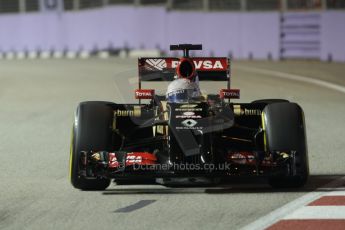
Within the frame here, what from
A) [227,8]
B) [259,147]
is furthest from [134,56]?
[259,147]

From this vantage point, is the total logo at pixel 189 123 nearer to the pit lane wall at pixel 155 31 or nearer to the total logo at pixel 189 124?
the total logo at pixel 189 124

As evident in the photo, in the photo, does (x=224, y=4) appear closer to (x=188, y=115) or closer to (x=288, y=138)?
(x=288, y=138)

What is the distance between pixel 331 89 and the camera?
23016 millimetres

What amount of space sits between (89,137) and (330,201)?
2.31 metres

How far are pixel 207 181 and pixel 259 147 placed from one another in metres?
1.13

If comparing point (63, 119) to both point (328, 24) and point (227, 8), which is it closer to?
point (328, 24)

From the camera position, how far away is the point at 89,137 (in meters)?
9.61

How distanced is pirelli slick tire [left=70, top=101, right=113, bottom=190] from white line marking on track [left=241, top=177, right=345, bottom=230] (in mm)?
1834

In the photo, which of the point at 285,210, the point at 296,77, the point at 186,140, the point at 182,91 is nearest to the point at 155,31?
the point at 296,77

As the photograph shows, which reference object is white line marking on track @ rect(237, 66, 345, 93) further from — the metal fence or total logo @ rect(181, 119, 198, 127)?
total logo @ rect(181, 119, 198, 127)

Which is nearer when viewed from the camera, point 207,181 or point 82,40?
point 207,181

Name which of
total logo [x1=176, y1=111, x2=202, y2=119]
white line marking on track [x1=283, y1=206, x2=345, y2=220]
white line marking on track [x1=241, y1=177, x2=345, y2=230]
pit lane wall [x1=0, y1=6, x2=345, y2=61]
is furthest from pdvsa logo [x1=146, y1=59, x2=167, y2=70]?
pit lane wall [x1=0, y1=6, x2=345, y2=61]

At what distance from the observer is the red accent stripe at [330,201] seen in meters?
8.65

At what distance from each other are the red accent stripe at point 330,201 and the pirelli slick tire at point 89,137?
1.98 m
